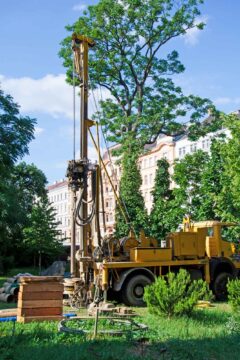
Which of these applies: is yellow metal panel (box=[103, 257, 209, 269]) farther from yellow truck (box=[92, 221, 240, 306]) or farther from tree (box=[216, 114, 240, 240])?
tree (box=[216, 114, 240, 240])

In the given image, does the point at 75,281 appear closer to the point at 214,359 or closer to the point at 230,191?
the point at 214,359

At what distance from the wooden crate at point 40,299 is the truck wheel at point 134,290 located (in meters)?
5.00

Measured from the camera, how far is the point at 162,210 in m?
37.7

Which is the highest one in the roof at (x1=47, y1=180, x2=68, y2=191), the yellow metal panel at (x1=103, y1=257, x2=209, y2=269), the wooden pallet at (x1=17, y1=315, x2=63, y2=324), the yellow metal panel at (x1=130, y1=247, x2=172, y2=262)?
the roof at (x1=47, y1=180, x2=68, y2=191)

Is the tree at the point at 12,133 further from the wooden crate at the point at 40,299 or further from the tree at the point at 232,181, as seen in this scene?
the wooden crate at the point at 40,299

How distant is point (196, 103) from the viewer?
31516mm

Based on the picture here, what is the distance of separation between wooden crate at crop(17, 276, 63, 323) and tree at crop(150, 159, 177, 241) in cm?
2280

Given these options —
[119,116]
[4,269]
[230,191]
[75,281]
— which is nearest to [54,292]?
[75,281]

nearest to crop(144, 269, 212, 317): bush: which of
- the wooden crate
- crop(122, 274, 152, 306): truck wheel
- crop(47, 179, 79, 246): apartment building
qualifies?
the wooden crate

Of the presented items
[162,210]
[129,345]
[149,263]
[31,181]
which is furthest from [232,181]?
[31,181]

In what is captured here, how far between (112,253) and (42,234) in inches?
1225

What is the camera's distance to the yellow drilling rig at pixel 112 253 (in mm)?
16906

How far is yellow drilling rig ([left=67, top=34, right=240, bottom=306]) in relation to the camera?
16906mm

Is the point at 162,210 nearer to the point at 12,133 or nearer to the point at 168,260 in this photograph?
the point at 12,133
